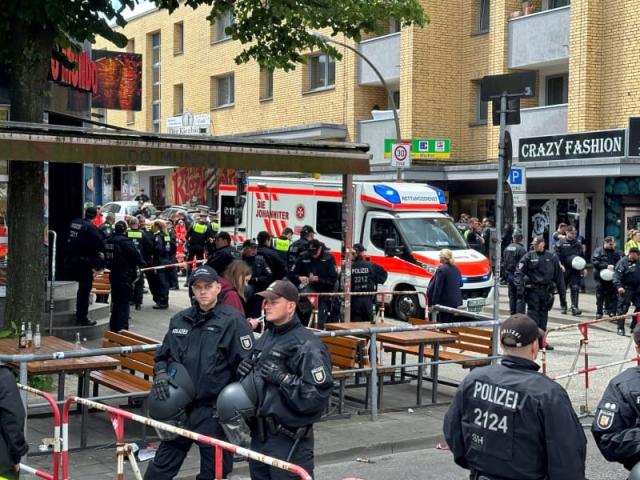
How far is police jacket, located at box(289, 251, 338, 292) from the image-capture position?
15.2 metres

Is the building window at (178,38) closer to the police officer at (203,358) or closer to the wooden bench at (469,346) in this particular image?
the wooden bench at (469,346)

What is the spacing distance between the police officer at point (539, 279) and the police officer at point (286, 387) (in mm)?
10301

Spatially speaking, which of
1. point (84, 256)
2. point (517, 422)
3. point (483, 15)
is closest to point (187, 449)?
point (517, 422)

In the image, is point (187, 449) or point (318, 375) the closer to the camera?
point (318, 375)

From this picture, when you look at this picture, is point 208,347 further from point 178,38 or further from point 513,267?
point 178,38

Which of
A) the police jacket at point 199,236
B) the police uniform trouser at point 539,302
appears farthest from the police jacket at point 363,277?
the police jacket at point 199,236

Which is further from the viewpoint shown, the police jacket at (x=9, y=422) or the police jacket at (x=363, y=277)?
the police jacket at (x=363, y=277)

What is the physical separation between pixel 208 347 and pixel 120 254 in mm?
8929

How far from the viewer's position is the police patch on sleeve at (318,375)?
539 centimetres

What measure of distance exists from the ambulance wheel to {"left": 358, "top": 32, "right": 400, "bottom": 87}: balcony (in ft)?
46.8

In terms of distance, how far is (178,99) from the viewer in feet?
147

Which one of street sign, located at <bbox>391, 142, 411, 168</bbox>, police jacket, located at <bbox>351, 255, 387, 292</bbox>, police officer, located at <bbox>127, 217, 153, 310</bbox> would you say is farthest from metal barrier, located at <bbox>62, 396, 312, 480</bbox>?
street sign, located at <bbox>391, 142, 411, 168</bbox>

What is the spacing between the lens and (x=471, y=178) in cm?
2798

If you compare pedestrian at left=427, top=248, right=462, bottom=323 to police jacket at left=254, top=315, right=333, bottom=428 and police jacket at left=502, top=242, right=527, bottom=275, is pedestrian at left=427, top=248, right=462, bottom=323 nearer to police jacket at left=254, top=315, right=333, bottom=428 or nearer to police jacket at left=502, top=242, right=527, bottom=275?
police jacket at left=502, top=242, right=527, bottom=275
